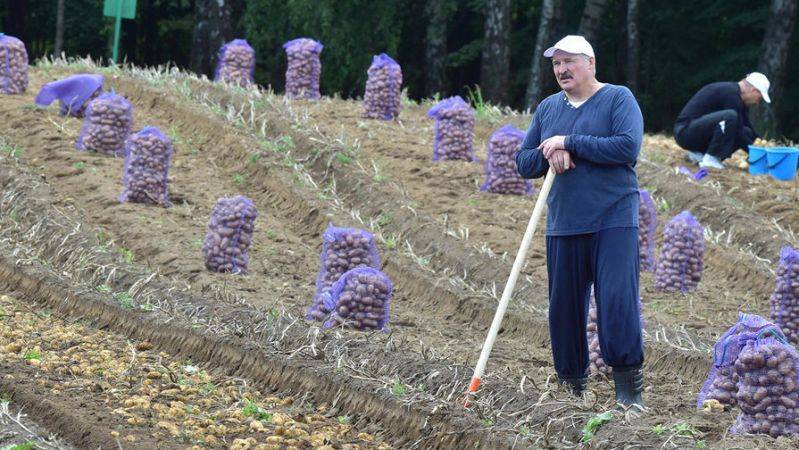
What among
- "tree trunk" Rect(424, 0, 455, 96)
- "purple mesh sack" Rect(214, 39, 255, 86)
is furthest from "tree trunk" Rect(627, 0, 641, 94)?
"purple mesh sack" Rect(214, 39, 255, 86)

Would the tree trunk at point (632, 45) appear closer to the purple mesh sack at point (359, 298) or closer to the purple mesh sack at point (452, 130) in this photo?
the purple mesh sack at point (452, 130)

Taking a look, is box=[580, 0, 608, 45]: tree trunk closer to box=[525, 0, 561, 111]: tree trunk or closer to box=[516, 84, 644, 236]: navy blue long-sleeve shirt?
box=[525, 0, 561, 111]: tree trunk

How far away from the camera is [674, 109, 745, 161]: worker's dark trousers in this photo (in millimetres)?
13836

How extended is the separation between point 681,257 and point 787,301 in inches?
68.3

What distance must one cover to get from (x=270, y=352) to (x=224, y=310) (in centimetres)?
95

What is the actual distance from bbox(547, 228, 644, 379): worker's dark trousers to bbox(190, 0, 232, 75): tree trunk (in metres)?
16.5

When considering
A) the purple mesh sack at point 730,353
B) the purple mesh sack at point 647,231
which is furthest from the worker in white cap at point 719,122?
the purple mesh sack at point 730,353

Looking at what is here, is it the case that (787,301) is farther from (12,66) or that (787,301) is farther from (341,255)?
(12,66)

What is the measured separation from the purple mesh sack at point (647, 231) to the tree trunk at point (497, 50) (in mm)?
12076

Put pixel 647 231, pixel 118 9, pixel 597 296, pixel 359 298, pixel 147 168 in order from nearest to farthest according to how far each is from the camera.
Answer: pixel 597 296
pixel 359 298
pixel 647 231
pixel 147 168
pixel 118 9

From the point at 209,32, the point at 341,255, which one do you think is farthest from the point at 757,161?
the point at 209,32

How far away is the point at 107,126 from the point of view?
1203cm

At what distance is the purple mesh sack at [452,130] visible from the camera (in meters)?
12.9

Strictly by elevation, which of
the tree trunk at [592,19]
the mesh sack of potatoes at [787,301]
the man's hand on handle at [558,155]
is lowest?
the mesh sack of potatoes at [787,301]
